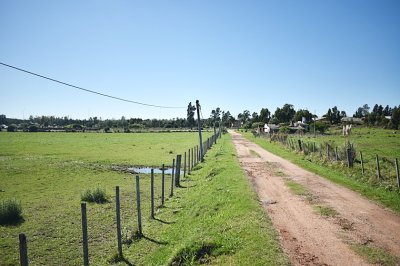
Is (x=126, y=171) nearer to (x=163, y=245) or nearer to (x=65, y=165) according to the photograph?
(x=65, y=165)

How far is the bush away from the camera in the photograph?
1379cm

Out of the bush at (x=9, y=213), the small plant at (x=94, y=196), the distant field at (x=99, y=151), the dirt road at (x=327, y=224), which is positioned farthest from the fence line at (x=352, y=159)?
the bush at (x=9, y=213)

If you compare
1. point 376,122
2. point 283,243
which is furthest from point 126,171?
point 376,122

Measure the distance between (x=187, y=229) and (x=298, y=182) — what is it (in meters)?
9.16

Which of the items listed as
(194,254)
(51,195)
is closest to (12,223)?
(51,195)

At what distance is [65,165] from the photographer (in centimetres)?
3262

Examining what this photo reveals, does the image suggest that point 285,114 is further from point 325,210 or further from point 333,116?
point 325,210

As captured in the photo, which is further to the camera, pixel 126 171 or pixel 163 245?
Answer: pixel 126 171

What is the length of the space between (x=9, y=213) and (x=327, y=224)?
1379 cm

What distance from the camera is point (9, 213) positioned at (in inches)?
552

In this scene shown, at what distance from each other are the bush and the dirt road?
11604 millimetres

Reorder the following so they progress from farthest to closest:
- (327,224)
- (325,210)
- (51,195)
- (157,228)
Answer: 1. (51,195)
2. (157,228)
3. (325,210)
4. (327,224)

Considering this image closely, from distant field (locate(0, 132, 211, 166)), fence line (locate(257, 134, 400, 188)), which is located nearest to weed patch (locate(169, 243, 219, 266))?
fence line (locate(257, 134, 400, 188))

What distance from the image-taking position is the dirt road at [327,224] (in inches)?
327
